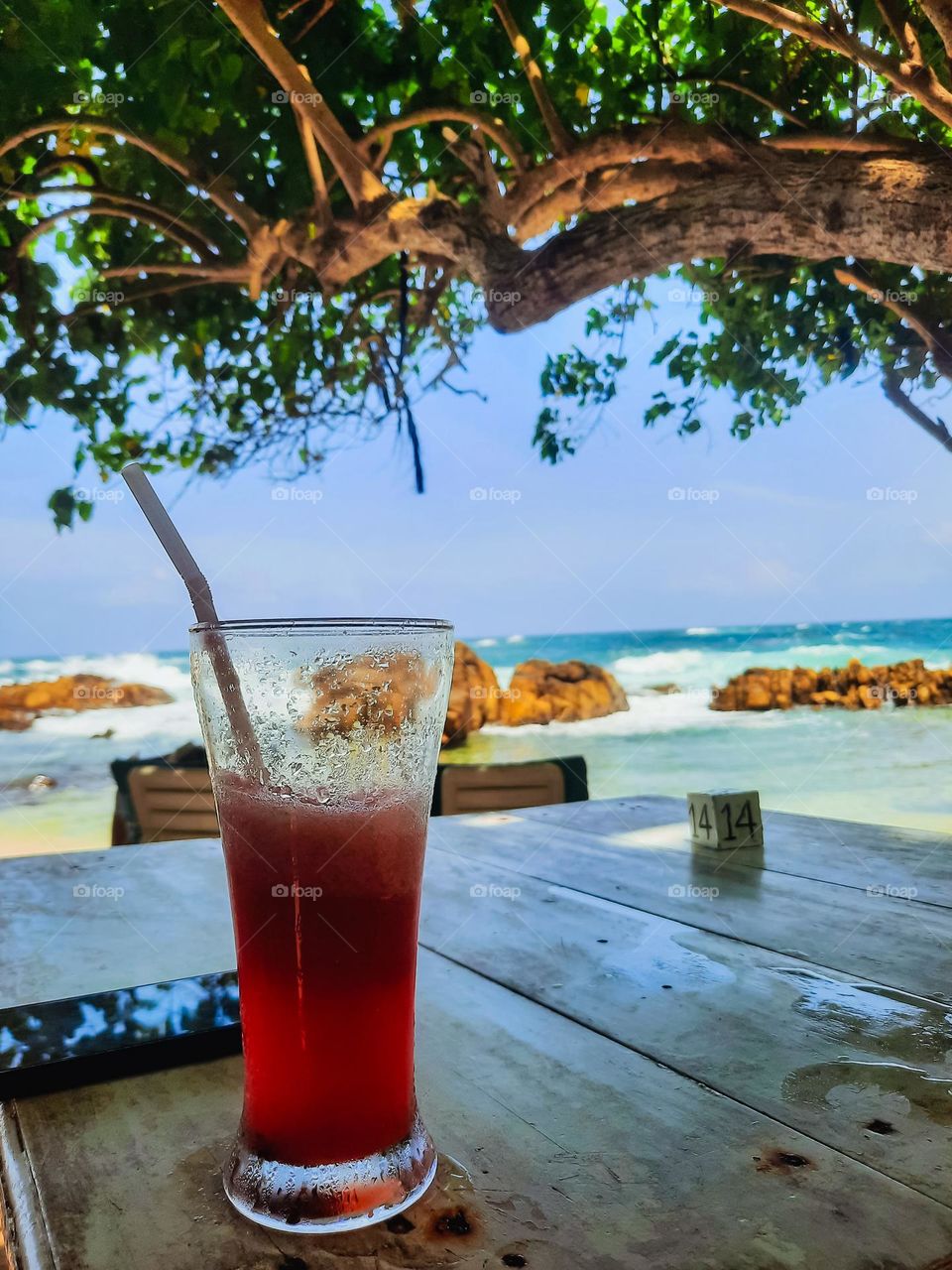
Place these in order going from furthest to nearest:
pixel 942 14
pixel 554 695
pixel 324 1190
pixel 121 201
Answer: pixel 554 695 < pixel 121 201 < pixel 942 14 < pixel 324 1190

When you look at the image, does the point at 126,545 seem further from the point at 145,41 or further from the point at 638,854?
the point at 638,854

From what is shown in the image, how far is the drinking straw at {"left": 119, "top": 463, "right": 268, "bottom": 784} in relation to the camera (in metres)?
0.61

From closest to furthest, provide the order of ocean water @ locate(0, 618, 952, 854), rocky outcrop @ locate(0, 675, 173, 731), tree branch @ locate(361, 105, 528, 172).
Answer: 1. tree branch @ locate(361, 105, 528, 172)
2. ocean water @ locate(0, 618, 952, 854)
3. rocky outcrop @ locate(0, 675, 173, 731)

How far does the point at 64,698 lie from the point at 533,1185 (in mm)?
13806

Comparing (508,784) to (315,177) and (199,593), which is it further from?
(199,593)

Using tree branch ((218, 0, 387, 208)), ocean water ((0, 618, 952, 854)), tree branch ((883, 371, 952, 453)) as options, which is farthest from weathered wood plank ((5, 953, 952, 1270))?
ocean water ((0, 618, 952, 854))

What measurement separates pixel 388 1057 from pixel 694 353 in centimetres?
479

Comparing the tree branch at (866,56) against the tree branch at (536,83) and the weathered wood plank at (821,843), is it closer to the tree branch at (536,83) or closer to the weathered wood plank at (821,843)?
the tree branch at (536,83)

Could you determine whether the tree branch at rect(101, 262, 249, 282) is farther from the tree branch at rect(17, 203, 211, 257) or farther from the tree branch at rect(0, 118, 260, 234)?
the tree branch at rect(0, 118, 260, 234)

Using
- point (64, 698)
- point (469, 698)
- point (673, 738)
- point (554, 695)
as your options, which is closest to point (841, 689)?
point (673, 738)

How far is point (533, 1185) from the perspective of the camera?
603 mm

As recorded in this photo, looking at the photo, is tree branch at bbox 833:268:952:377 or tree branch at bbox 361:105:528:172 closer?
tree branch at bbox 361:105:528:172

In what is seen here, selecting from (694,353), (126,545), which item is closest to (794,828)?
(694,353)

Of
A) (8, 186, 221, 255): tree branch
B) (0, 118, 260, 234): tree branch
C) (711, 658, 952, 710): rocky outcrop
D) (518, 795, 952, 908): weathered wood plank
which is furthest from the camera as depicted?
(711, 658, 952, 710): rocky outcrop
